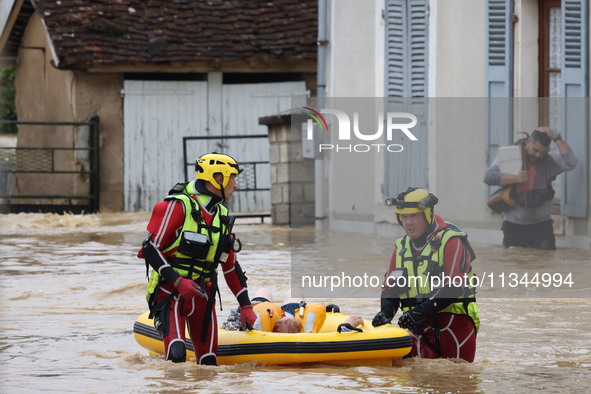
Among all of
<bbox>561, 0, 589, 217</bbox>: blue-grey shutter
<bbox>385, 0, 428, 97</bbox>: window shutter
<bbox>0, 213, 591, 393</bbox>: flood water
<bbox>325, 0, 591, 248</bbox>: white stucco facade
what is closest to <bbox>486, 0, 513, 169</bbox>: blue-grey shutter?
<bbox>325, 0, 591, 248</bbox>: white stucco facade

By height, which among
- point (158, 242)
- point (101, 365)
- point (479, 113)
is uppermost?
point (479, 113)

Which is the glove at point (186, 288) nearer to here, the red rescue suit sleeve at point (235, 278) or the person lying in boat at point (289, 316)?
the red rescue suit sleeve at point (235, 278)

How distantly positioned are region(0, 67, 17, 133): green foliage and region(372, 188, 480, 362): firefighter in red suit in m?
20.3

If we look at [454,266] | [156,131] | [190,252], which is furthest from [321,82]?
[190,252]

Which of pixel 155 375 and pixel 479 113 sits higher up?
pixel 479 113

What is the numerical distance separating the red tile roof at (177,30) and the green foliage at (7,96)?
216 inches

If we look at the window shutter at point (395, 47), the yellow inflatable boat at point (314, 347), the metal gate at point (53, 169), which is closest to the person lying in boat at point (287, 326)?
the yellow inflatable boat at point (314, 347)

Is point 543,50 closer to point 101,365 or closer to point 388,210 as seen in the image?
point 388,210

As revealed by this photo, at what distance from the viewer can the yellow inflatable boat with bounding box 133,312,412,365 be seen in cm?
812

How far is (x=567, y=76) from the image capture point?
1465 cm

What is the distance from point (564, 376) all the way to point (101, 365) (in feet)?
9.73

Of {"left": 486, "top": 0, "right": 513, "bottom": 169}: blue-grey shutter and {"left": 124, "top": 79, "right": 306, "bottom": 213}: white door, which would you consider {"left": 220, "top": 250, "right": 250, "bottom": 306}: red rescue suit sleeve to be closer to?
{"left": 486, "top": 0, "right": 513, "bottom": 169}: blue-grey shutter

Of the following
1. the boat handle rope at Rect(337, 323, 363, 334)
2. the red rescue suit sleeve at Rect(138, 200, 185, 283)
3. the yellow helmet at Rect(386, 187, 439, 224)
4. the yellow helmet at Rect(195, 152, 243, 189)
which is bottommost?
the boat handle rope at Rect(337, 323, 363, 334)

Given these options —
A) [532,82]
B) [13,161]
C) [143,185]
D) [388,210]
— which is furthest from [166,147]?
[532,82]
